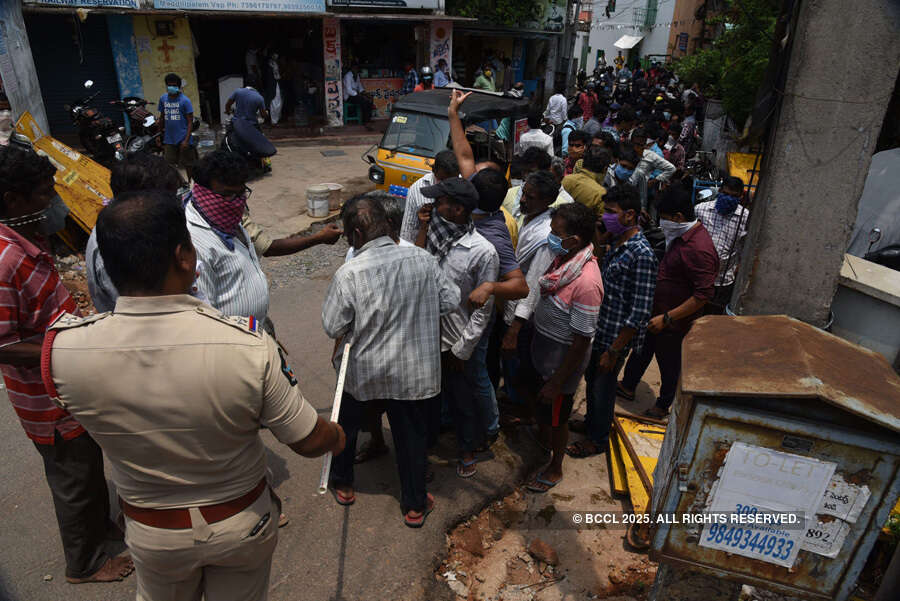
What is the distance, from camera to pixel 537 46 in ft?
70.7

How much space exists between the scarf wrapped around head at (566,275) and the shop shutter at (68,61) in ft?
39.2

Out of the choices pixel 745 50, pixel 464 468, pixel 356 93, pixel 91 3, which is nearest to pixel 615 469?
pixel 464 468

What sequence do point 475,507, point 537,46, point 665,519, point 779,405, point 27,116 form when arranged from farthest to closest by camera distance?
point 537,46, point 27,116, point 475,507, point 665,519, point 779,405

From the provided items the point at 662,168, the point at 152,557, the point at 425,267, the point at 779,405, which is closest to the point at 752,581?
the point at 779,405

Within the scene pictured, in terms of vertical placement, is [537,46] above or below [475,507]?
above

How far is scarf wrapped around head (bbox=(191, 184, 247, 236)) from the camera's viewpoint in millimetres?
2705

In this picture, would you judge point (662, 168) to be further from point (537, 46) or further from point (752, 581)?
point (537, 46)

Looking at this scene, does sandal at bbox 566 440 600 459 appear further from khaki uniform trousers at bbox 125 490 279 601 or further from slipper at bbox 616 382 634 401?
khaki uniform trousers at bbox 125 490 279 601

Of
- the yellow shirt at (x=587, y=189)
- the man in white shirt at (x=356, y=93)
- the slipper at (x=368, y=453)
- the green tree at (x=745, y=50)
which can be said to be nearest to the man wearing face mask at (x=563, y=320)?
the slipper at (x=368, y=453)

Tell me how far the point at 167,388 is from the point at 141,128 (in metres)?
9.91

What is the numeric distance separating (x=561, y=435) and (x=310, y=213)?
5763 millimetres

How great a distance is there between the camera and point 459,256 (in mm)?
3139

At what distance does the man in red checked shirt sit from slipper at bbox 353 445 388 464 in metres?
1.32

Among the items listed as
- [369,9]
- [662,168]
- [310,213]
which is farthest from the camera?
[369,9]
